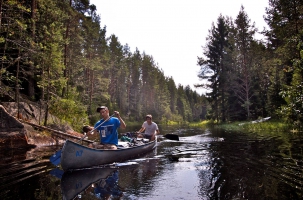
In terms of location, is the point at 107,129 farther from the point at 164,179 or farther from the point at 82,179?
the point at 164,179

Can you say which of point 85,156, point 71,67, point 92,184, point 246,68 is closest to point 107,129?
point 85,156

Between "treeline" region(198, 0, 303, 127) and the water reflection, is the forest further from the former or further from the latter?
the water reflection

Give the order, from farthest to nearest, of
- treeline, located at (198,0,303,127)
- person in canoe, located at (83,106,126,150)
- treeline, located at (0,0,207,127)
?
treeline, located at (198,0,303,127), treeline, located at (0,0,207,127), person in canoe, located at (83,106,126,150)

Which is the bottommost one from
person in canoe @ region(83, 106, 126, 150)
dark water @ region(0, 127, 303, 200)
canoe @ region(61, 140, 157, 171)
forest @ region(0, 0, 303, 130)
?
dark water @ region(0, 127, 303, 200)

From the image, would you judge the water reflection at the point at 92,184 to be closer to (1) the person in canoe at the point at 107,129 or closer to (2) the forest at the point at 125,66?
(1) the person in canoe at the point at 107,129

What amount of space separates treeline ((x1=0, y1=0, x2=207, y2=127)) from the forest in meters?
0.07

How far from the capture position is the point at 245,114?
31969 mm

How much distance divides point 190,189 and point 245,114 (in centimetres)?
2931

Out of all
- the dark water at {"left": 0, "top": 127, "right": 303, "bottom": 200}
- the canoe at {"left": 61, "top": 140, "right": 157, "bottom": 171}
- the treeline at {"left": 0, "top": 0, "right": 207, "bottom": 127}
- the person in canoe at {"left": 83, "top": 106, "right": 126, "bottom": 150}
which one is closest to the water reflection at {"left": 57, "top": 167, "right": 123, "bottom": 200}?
Result: the dark water at {"left": 0, "top": 127, "right": 303, "bottom": 200}

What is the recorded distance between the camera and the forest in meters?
13.6

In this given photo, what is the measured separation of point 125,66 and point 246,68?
30.9 meters

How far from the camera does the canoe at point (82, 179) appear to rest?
17.0 feet

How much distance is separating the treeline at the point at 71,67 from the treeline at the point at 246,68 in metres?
5.35

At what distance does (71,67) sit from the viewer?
2159cm
